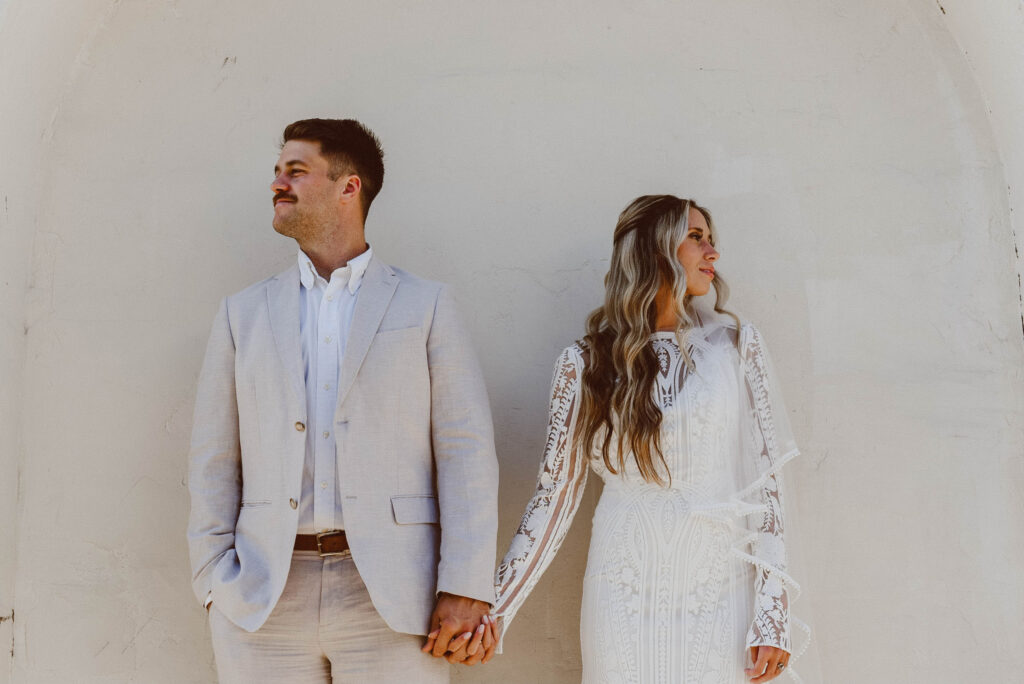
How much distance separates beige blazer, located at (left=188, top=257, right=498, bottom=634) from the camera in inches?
111

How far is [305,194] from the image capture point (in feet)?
10.5

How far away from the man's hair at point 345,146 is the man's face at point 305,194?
0.03 metres

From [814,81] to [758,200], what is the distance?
1.66ft

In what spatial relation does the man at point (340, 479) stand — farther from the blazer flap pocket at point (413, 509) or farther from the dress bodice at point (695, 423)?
the dress bodice at point (695, 423)

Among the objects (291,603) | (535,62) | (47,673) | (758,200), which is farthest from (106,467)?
(758,200)

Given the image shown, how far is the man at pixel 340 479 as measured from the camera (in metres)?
2.79

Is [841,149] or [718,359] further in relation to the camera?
[841,149]

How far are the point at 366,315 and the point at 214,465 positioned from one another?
23.9 inches

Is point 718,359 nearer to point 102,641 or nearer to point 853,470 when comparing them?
point 853,470

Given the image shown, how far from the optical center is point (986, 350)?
374 cm

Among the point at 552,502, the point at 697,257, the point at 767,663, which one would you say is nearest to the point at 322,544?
the point at 552,502

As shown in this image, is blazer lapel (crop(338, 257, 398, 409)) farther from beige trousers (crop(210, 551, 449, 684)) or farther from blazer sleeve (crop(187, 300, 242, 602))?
beige trousers (crop(210, 551, 449, 684))

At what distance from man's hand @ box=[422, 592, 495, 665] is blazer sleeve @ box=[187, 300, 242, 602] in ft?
2.04

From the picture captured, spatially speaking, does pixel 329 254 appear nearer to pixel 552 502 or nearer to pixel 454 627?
pixel 552 502
